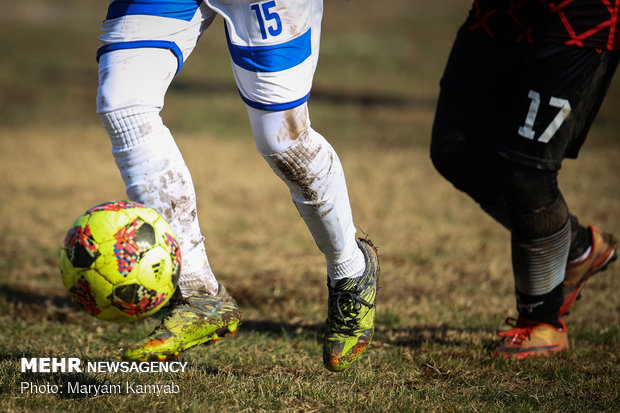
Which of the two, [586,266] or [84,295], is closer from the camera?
[84,295]

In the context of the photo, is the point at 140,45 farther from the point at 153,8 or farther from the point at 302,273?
the point at 302,273

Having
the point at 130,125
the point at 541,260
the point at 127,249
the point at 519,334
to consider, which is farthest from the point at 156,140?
the point at 519,334

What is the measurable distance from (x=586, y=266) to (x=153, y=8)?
2908 millimetres

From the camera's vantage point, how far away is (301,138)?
110 inches

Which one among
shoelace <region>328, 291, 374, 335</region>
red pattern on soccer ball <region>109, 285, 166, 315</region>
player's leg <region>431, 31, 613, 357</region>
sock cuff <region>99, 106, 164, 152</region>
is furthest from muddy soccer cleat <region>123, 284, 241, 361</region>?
player's leg <region>431, 31, 613, 357</region>

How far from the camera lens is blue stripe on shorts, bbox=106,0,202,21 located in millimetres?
2699

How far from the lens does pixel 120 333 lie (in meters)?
3.90

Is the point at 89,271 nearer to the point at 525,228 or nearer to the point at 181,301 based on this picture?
the point at 181,301

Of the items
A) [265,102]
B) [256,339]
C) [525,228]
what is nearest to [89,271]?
[265,102]

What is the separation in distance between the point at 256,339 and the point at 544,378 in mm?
1583

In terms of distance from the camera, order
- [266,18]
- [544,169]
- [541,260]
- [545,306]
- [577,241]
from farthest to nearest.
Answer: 1. [577,241]
2. [545,306]
3. [541,260]
4. [544,169]
5. [266,18]

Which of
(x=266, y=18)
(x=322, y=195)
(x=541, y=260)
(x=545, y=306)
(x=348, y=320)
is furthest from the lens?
(x=545, y=306)

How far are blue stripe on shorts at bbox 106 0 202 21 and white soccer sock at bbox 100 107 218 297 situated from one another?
1.29 feet

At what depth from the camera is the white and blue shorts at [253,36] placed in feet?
8.69
